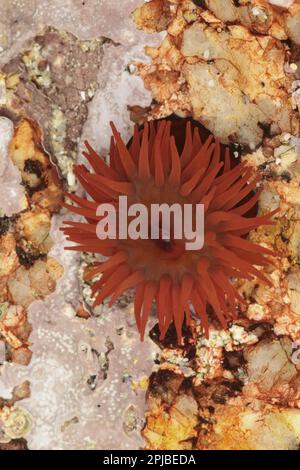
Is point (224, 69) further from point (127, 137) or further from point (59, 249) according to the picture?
point (59, 249)

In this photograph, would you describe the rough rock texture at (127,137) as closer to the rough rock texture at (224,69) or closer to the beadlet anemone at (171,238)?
the rough rock texture at (224,69)

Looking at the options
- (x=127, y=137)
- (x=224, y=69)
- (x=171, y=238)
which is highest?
(x=224, y=69)

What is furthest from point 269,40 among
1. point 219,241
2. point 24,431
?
point 24,431

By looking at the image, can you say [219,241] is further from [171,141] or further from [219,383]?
[219,383]

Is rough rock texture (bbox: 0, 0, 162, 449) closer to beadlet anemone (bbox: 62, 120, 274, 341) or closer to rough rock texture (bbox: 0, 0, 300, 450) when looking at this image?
rough rock texture (bbox: 0, 0, 300, 450)

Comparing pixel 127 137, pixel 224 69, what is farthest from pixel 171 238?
pixel 224 69

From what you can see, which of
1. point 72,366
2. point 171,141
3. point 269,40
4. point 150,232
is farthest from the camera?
point 72,366

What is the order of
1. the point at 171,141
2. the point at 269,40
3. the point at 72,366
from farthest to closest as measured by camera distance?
the point at 72,366 < the point at 269,40 < the point at 171,141

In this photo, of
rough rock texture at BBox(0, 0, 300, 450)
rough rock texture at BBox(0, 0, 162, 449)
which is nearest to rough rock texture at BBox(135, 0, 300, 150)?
rough rock texture at BBox(0, 0, 300, 450)
